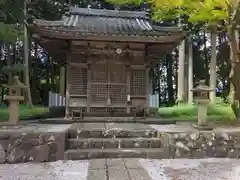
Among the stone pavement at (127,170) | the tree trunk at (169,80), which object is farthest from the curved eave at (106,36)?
the tree trunk at (169,80)

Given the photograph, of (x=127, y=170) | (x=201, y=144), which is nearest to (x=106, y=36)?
(x=201, y=144)

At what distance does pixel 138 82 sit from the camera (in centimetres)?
903

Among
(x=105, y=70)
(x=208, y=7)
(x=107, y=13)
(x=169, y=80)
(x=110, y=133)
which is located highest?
(x=107, y=13)

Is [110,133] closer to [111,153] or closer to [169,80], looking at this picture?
[111,153]

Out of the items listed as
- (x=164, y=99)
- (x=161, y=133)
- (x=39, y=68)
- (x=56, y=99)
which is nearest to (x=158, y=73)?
(x=164, y=99)

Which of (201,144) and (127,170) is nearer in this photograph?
(127,170)

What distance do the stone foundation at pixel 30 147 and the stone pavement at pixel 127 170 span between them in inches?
7.1

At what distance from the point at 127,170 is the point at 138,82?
16.7 feet

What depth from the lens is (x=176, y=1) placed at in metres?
7.18

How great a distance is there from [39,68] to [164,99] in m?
13.3

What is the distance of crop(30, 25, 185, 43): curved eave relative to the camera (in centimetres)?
778

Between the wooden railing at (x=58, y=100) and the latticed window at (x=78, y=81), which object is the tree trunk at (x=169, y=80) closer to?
the wooden railing at (x=58, y=100)

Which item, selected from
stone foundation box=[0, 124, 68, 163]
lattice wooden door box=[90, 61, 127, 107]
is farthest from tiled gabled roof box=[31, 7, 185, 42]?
stone foundation box=[0, 124, 68, 163]

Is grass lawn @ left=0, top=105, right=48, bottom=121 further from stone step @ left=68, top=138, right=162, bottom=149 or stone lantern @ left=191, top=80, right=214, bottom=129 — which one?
stone lantern @ left=191, top=80, right=214, bottom=129
